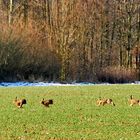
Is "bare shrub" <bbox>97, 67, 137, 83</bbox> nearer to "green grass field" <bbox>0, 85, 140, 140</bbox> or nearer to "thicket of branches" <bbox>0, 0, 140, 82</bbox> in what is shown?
"thicket of branches" <bbox>0, 0, 140, 82</bbox>

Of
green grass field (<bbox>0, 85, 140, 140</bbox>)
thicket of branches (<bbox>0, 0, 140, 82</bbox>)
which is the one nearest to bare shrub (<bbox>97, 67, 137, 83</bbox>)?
thicket of branches (<bbox>0, 0, 140, 82</bbox>)

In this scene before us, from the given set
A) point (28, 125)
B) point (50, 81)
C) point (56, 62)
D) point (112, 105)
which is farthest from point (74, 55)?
point (28, 125)

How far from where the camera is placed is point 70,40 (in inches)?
2366

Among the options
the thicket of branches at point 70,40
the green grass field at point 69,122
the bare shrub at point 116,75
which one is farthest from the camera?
the bare shrub at point 116,75

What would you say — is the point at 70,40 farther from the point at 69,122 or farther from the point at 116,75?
the point at 69,122

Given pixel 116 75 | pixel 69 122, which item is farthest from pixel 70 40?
pixel 69 122

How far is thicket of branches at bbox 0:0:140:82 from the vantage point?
176 ft

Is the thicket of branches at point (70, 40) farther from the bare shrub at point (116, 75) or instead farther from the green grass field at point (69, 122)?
the green grass field at point (69, 122)

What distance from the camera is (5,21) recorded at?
5622cm

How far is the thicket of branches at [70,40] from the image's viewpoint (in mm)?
53750

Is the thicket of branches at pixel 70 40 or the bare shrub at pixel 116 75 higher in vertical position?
the thicket of branches at pixel 70 40

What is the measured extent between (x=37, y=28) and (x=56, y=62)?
534 cm

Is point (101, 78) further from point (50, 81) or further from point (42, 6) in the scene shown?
point (42, 6)

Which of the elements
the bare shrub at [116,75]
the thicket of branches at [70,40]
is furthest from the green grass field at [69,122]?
the bare shrub at [116,75]
